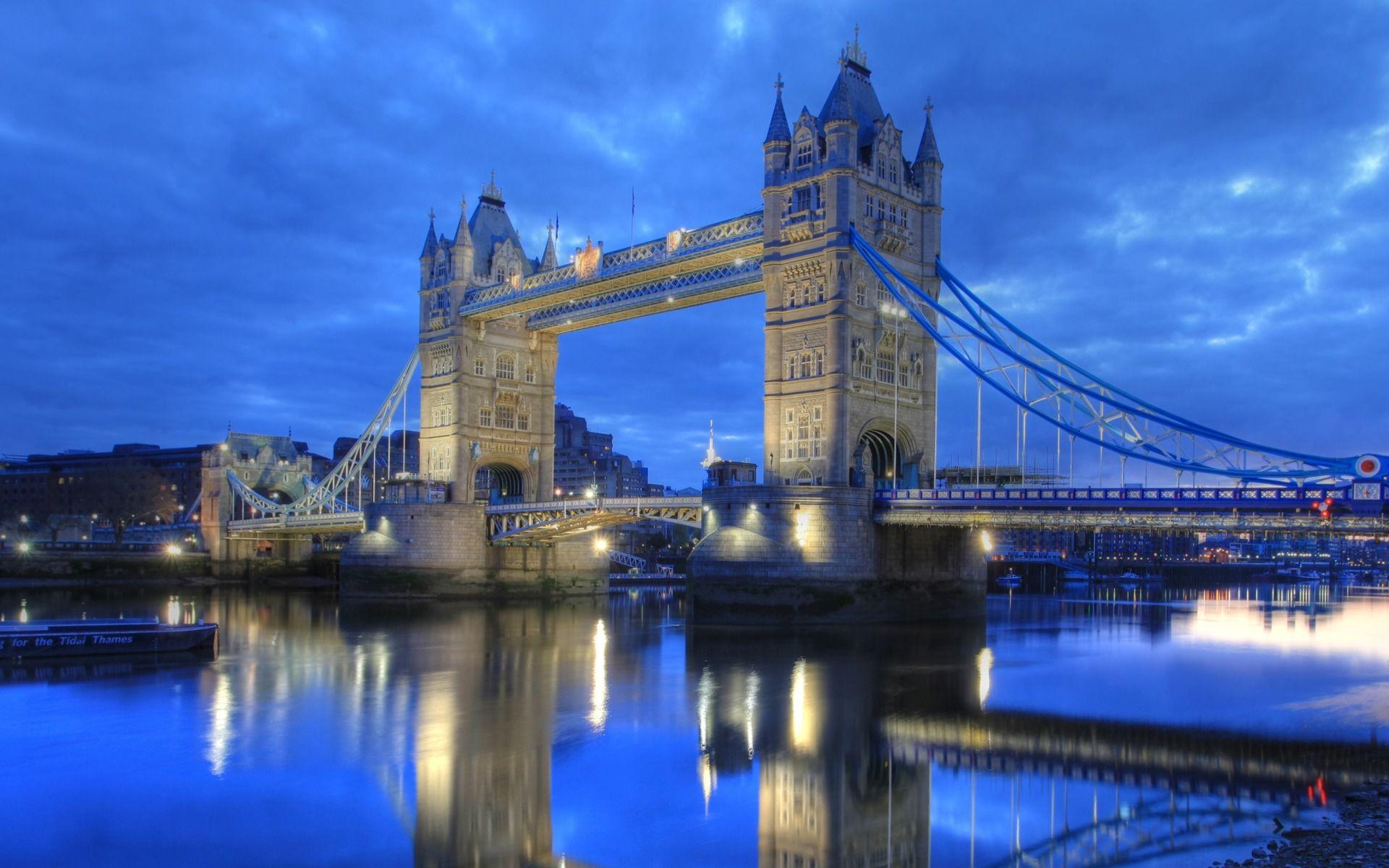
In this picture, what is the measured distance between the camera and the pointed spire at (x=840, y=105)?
43.7 meters

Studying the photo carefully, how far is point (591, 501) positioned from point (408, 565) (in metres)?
12.9

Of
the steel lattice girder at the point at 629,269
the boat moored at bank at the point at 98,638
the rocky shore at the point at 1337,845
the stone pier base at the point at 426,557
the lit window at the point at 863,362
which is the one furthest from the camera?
the stone pier base at the point at 426,557

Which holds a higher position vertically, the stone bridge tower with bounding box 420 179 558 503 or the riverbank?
the stone bridge tower with bounding box 420 179 558 503

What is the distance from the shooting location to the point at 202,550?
3142 inches

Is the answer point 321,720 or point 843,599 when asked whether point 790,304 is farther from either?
point 321,720

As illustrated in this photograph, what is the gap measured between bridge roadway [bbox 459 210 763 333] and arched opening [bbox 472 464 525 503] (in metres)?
9.42

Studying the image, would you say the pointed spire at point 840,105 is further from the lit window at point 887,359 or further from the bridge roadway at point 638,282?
the lit window at point 887,359

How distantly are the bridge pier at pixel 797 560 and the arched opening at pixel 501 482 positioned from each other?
81.4 ft

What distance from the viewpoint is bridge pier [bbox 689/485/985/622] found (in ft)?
134

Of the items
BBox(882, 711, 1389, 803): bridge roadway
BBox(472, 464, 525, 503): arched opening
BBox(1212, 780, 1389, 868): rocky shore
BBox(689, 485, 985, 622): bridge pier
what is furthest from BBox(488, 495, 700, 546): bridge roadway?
BBox(1212, 780, 1389, 868): rocky shore

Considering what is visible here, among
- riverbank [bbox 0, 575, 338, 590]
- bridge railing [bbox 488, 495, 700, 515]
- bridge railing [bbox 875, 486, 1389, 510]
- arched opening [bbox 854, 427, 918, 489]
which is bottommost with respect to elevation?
riverbank [bbox 0, 575, 338, 590]

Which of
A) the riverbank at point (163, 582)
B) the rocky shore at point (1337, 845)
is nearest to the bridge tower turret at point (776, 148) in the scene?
the rocky shore at point (1337, 845)

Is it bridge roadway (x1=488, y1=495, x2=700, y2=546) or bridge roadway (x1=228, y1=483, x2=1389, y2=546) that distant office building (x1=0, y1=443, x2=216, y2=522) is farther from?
bridge roadway (x1=228, y1=483, x2=1389, y2=546)

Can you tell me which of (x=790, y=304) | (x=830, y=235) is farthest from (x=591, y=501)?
(x=830, y=235)
